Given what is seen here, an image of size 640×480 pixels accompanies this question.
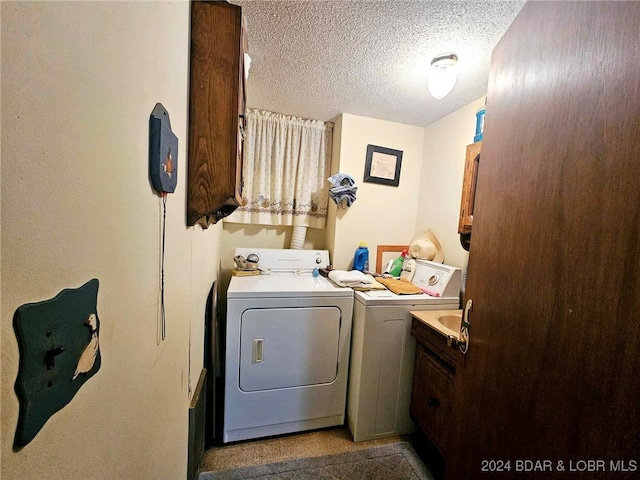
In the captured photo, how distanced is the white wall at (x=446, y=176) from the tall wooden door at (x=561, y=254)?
1.17 m

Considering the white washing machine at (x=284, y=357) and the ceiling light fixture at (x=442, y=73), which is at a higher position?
the ceiling light fixture at (x=442, y=73)

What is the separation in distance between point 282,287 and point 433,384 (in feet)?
3.69

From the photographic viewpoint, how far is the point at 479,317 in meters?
0.86

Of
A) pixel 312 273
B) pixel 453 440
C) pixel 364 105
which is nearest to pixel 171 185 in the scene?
pixel 453 440

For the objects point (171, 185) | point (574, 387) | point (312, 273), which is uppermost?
point (171, 185)

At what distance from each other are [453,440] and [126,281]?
125 centimetres

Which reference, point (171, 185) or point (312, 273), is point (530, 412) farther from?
point (312, 273)

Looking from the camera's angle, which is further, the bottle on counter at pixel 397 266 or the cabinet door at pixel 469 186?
the bottle on counter at pixel 397 266

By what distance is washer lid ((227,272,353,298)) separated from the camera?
1.59 meters

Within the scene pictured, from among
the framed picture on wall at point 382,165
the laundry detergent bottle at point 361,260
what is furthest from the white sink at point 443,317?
the framed picture on wall at point 382,165

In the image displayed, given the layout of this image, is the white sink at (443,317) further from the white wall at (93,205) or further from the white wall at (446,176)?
the white wall at (93,205)

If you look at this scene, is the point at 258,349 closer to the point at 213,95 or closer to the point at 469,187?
the point at 213,95

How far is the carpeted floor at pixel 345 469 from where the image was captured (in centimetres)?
145

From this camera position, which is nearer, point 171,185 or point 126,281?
point 126,281
